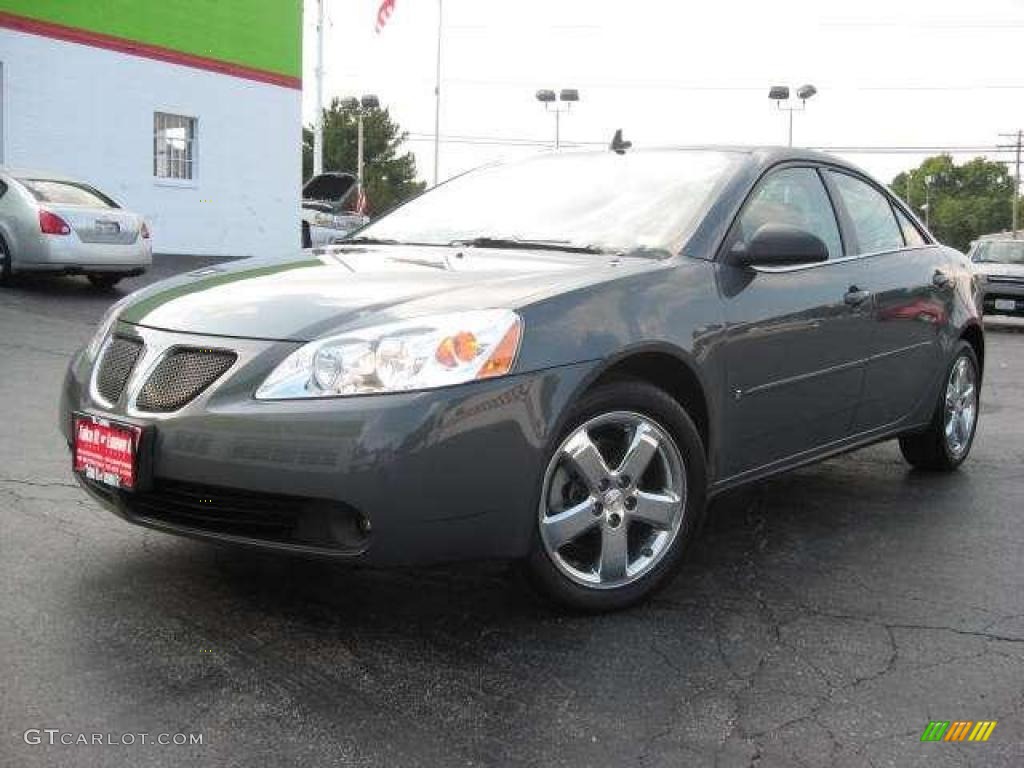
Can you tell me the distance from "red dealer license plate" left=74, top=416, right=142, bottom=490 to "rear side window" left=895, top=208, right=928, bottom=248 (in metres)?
3.70

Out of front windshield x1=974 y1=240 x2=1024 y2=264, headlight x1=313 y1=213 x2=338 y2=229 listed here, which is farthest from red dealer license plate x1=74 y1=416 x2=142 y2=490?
headlight x1=313 y1=213 x2=338 y2=229

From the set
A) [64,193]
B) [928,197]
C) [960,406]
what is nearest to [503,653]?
[960,406]

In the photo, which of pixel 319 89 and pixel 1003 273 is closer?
pixel 1003 273

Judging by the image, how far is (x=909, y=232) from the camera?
5441 millimetres

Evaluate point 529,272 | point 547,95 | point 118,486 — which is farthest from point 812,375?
point 547,95

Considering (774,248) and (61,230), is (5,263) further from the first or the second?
(774,248)

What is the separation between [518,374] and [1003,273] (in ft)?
59.0

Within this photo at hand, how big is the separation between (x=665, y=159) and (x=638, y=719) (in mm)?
2470

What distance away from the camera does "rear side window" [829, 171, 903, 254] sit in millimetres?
4926

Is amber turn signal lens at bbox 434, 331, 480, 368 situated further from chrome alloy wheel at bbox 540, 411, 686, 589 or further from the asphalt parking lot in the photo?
the asphalt parking lot

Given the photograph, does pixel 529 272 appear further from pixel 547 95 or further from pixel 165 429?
pixel 547 95

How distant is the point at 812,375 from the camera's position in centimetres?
431

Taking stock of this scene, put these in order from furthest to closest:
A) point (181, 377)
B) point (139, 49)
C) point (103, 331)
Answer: point (139, 49)
point (103, 331)
point (181, 377)

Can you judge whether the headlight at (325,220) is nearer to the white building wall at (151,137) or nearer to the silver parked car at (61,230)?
the white building wall at (151,137)
